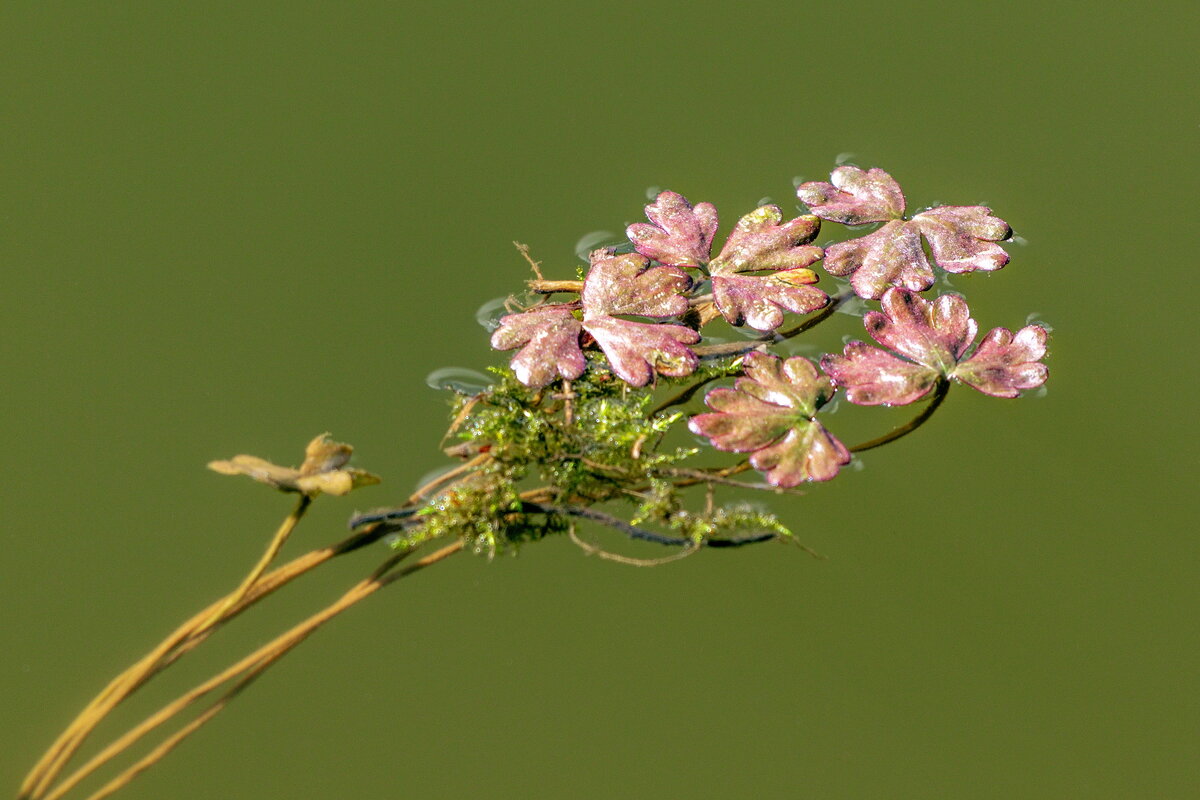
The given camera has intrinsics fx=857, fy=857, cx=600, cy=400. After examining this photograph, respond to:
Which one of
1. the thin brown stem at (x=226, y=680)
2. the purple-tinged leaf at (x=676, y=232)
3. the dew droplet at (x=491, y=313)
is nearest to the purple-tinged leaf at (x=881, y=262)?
the purple-tinged leaf at (x=676, y=232)

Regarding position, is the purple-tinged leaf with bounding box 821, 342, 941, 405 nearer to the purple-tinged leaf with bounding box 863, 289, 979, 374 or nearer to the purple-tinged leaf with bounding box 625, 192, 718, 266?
the purple-tinged leaf with bounding box 863, 289, 979, 374

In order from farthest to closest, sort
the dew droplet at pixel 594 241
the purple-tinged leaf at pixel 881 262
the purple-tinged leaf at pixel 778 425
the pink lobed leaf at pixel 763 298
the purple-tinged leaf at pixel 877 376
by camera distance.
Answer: the dew droplet at pixel 594 241 < the purple-tinged leaf at pixel 881 262 < the pink lobed leaf at pixel 763 298 < the purple-tinged leaf at pixel 877 376 < the purple-tinged leaf at pixel 778 425

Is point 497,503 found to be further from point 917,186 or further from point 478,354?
point 917,186

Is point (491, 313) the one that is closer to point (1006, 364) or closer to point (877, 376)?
point (877, 376)

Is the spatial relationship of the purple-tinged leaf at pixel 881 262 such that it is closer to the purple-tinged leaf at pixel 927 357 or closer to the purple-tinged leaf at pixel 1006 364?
the purple-tinged leaf at pixel 927 357

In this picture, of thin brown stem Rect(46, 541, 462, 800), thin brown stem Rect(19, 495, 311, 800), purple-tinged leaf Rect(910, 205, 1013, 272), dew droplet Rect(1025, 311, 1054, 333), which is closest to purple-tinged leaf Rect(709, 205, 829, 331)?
purple-tinged leaf Rect(910, 205, 1013, 272)

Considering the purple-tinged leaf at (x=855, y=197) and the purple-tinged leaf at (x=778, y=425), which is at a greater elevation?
the purple-tinged leaf at (x=855, y=197)

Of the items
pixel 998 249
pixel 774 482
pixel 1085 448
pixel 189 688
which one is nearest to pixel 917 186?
pixel 998 249
